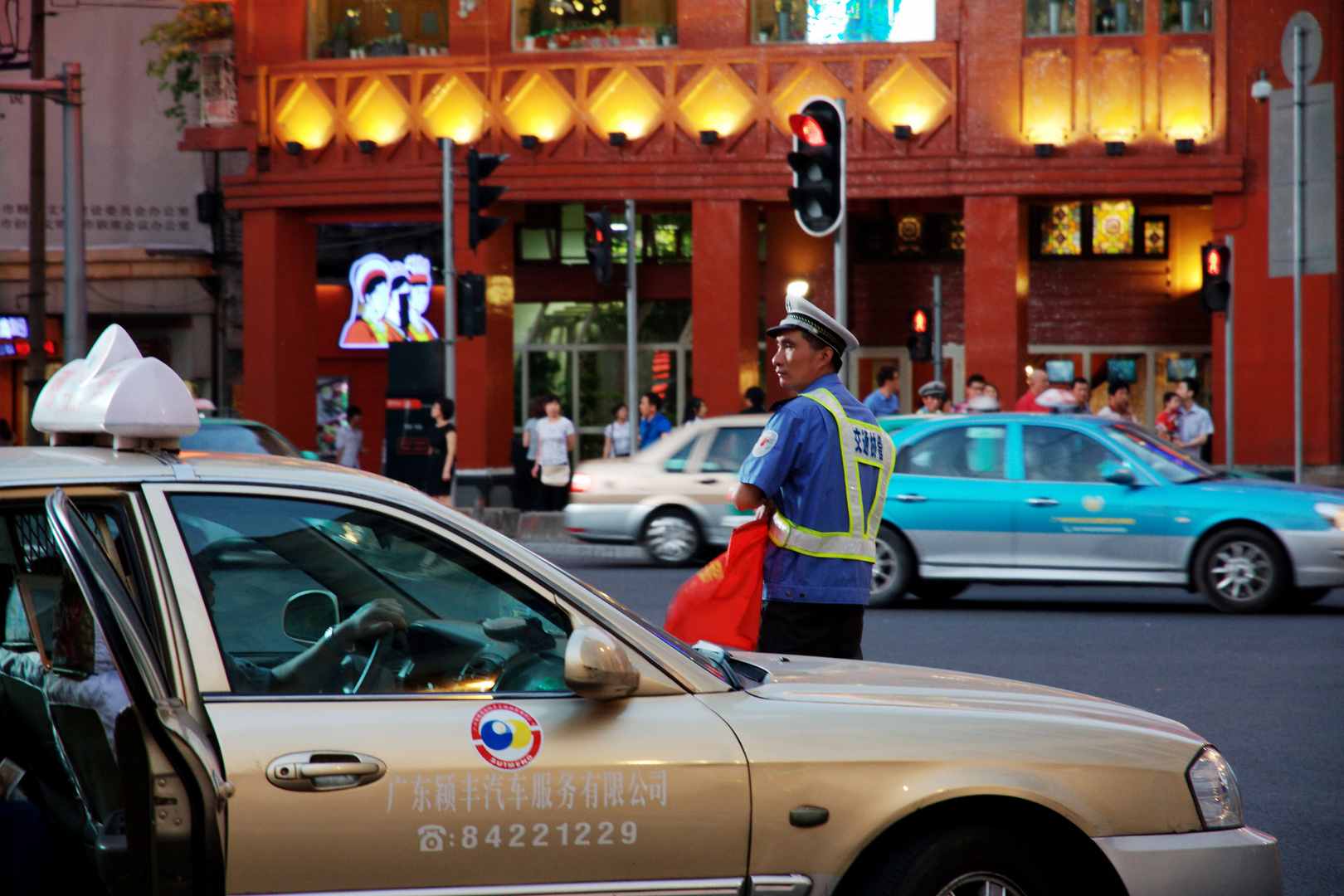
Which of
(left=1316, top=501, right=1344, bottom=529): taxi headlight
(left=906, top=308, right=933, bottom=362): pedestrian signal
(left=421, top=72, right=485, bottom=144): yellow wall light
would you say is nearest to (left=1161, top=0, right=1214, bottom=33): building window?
(left=906, top=308, right=933, bottom=362): pedestrian signal

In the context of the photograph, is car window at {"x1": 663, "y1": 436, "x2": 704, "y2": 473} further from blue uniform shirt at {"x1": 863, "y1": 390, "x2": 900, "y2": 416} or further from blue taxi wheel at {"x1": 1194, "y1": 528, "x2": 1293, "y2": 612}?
blue taxi wheel at {"x1": 1194, "y1": 528, "x2": 1293, "y2": 612}

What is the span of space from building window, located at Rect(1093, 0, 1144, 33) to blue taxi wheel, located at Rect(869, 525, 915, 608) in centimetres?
1194

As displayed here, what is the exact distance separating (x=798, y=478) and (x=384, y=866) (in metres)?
2.05

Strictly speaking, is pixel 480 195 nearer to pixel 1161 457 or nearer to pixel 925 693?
pixel 1161 457

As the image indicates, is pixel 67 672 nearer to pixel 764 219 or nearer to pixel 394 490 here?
pixel 394 490

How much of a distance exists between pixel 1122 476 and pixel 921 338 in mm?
10579

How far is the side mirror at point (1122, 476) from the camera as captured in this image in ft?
36.7

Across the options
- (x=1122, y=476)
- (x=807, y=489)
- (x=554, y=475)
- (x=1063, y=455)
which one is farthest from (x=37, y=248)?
(x=807, y=489)

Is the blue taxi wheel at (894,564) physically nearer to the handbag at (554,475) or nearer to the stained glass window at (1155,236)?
the handbag at (554,475)

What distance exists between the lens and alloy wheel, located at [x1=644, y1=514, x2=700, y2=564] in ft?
47.4

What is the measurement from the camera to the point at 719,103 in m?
21.7

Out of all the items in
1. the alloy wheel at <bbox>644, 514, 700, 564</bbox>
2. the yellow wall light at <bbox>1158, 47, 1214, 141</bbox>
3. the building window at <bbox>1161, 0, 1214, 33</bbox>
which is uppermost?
the building window at <bbox>1161, 0, 1214, 33</bbox>

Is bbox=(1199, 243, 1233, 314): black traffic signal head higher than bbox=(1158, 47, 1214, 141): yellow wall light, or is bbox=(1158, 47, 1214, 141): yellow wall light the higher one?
bbox=(1158, 47, 1214, 141): yellow wall light

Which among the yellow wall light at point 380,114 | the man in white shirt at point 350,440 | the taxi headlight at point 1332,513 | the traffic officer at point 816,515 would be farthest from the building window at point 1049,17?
the traffic officer at point 816,515
